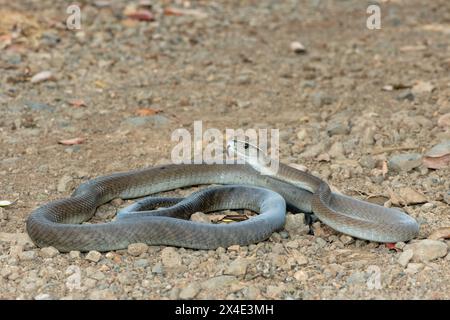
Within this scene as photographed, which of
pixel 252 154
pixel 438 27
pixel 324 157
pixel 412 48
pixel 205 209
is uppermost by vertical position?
pixel 438 27

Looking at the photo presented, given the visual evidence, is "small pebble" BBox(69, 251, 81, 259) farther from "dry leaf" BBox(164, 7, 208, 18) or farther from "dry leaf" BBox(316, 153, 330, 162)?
"dry leaf" BBox(164, 7, 208, 18)

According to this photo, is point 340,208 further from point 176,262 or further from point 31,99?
point 31,99

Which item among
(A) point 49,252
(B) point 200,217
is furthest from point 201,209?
(A) point 49,252

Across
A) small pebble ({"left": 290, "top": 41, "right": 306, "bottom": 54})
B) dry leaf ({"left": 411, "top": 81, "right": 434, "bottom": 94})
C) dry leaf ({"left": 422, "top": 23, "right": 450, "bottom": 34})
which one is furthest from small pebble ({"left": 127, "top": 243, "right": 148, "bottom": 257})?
dry leaf ({"left": 422, "top": 23, "right": 450, "bottom": 34})

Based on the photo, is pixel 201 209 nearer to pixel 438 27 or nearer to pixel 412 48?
pixel 412 48

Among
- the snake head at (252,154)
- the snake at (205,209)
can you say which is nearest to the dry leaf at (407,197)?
the snake at (205,209)

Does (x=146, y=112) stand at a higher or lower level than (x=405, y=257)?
higher
